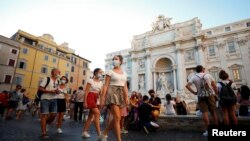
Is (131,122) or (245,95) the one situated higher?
(245,95)

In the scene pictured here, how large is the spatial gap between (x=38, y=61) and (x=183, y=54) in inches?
1040

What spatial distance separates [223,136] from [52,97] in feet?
13.5

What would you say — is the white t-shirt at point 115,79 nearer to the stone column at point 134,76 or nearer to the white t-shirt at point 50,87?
the white t-shirt at point 50,87

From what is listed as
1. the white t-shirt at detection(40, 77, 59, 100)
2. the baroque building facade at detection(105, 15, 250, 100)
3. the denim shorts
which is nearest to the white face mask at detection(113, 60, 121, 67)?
the white t-shirt at detection(40, 77, 59, 100)

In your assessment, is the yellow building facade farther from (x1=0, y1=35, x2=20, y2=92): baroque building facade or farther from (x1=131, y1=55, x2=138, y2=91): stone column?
(x1=131, y1=55, x2=138, y2=91): stone column

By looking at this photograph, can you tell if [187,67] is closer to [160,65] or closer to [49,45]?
[160,65]

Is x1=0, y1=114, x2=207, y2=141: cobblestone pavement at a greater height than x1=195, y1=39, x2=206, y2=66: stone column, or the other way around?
x1=195, y1=39, x2=206, y2=66: stone column

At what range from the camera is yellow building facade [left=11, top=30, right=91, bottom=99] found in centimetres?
2499

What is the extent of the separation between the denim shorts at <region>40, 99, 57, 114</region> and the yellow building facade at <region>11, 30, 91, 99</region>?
81.4ft

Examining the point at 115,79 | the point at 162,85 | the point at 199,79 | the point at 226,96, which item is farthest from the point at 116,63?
the point at 162,85

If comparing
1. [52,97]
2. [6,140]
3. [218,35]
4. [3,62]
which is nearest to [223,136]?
[52,97]

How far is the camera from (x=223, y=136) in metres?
2.31

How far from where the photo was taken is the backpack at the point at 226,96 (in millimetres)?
4000

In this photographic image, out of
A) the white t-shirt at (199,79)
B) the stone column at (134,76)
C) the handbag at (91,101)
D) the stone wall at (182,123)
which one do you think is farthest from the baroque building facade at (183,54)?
the handbag at (91,101)
